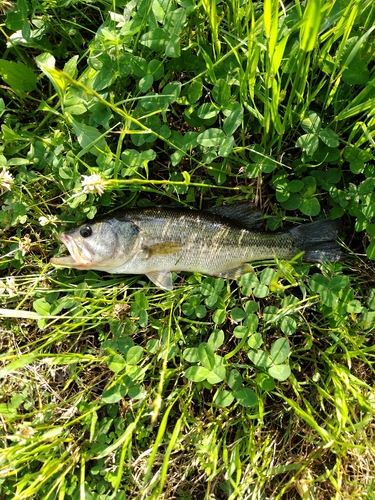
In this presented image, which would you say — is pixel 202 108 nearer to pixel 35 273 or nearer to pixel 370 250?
pixel 370 250

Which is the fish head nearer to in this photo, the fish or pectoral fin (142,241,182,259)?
the fish

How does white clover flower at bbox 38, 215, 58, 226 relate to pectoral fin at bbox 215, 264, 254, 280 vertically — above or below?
above

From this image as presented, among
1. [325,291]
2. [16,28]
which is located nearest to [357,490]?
[325,291]

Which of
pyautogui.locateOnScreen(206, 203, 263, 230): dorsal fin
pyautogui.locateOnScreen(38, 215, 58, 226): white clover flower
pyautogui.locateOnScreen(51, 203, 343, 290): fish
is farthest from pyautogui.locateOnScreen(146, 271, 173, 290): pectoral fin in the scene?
pyautogui.locateOnScreen(38, 215, 58, 226): white clover flower

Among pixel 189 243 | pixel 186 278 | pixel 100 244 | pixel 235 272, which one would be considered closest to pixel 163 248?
pixel 189 243

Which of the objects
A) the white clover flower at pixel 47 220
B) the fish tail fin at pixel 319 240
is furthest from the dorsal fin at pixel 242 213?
the white clover flower at pixel 47 220

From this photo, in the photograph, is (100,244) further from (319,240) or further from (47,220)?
(319,240)

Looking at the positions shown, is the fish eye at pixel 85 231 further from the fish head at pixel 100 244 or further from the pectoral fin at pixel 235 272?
the pectoral fin at pixel 235 272
